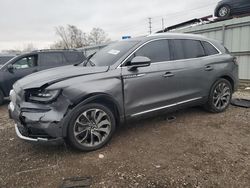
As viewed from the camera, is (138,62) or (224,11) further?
(224,11)

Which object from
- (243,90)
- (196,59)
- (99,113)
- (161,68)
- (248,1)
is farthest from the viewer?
(248,1)

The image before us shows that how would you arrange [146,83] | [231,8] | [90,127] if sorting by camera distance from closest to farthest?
[90,127]
[146,83]
[231,8]

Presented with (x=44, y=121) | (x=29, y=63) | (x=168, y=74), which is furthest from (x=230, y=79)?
(x=29, y=63)

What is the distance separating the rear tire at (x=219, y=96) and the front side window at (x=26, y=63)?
557 centimetres

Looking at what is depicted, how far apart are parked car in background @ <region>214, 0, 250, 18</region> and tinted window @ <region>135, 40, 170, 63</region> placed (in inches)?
320

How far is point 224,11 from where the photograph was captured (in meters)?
10.3

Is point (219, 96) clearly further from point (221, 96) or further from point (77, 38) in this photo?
point (77, 38)

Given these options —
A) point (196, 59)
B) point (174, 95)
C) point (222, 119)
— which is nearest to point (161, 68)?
point (174, 95)

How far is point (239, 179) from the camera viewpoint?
2.38 m

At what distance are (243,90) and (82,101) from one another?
6142 millimetres

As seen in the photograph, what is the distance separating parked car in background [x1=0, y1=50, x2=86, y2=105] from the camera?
634 centimetres

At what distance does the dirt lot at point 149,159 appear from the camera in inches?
96.4

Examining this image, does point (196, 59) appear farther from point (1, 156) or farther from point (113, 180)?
point (1, 156)

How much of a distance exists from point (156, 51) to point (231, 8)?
27.9 ft
